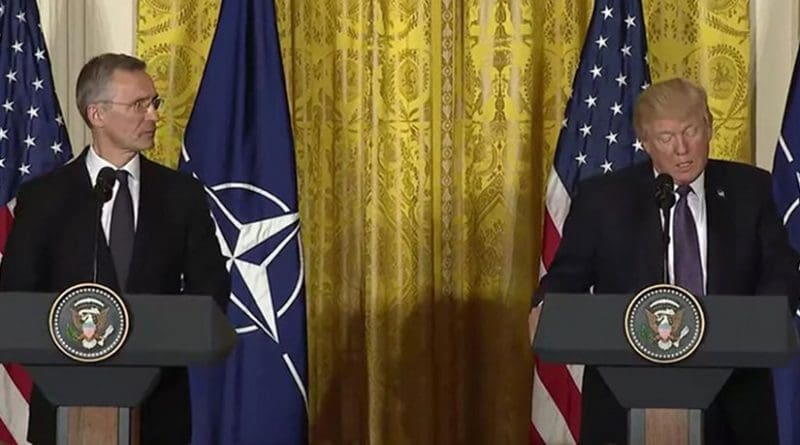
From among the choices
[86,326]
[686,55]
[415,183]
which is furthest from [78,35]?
[86,326]

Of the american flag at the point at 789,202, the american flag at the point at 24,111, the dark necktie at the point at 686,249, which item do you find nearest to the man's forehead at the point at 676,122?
the dark necktie at the point at 686,249

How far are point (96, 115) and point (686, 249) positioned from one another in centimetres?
158

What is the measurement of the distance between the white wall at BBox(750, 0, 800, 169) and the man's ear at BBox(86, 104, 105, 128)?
8.97 feet

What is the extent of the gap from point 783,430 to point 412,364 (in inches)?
57.4

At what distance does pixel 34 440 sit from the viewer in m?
3.87

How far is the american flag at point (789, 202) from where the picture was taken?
5078mm

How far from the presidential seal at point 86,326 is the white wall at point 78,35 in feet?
8.93

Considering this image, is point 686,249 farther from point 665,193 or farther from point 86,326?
point 86,326

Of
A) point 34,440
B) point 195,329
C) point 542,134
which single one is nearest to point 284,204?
point 542,134

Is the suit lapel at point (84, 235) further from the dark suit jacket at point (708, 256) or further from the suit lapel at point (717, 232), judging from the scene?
the suit lapel at point (717, 232)

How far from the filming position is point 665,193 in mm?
3439

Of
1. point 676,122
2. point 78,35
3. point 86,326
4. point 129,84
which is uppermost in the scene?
point 78,35

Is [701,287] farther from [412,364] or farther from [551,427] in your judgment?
[412,364]

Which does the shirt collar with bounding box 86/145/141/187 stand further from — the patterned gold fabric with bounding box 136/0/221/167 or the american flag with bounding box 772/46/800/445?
the american flag with bounding box 772/46/800/445
